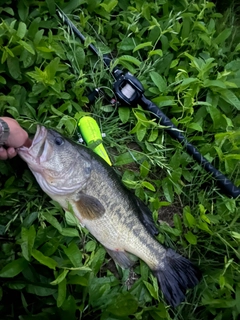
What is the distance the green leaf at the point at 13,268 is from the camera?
2322mm

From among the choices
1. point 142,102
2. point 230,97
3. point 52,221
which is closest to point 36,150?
point 52,221

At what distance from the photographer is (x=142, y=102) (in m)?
3.14

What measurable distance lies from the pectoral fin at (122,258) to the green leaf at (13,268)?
622 millimetres

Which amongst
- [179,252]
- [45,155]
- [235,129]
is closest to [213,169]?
[235,129]

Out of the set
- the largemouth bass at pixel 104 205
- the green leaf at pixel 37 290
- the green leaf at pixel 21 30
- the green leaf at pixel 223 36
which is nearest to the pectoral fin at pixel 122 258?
the largemouth bass at pixel 104 205

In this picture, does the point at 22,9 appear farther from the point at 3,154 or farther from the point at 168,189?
the point at 168,189

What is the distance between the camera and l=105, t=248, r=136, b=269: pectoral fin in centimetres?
280

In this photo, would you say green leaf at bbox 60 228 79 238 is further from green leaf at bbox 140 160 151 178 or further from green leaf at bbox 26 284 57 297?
green leaf at bbox 140 160 151 178

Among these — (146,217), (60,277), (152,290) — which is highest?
(60,277)

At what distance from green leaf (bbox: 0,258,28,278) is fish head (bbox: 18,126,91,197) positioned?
18.0 inches

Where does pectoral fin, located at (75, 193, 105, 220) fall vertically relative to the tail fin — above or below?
above

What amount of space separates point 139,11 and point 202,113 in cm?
95

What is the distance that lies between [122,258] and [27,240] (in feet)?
2.33

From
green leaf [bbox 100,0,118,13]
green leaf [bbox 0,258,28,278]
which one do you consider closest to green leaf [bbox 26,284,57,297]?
green leaf [bbox 0,258,28,278]
